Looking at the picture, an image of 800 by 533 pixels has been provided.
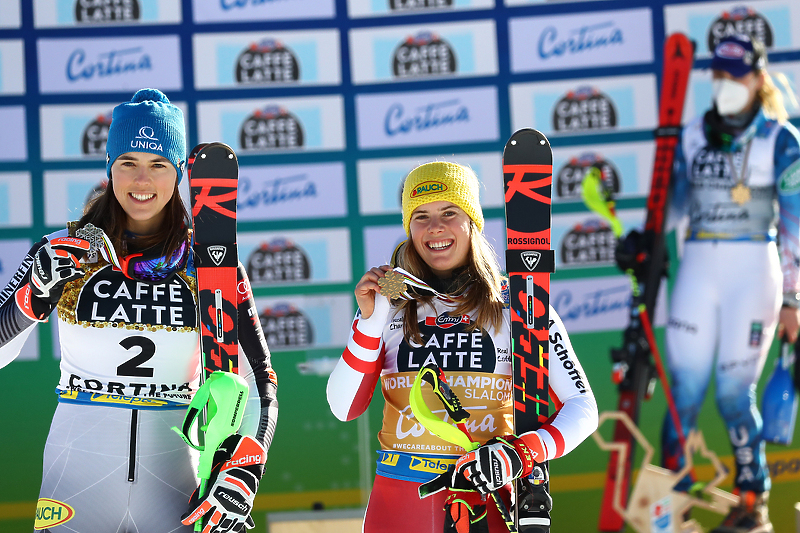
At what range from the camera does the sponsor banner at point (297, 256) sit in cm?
450

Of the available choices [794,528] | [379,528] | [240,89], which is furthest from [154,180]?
[794,528]

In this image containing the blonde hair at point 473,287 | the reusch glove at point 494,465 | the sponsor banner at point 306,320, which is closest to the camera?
the reusch glove at point 494,465

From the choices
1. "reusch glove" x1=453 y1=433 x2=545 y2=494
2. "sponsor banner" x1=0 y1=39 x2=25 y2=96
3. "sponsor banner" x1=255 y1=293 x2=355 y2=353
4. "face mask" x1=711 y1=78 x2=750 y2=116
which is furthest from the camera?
"sponsor banner" x1=0 y1=39 x2=25 y2=96

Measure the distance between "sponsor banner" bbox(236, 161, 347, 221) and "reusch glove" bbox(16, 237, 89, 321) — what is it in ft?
9.03

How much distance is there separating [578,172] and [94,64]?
9.79 feet

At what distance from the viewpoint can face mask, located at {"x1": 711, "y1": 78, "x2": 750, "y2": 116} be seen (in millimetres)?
3695

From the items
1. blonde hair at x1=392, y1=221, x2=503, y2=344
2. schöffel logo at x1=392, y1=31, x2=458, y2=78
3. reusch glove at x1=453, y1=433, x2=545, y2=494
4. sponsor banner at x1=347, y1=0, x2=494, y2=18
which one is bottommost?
reusch glove at x1=453, y1=433, x2=545, y2=494

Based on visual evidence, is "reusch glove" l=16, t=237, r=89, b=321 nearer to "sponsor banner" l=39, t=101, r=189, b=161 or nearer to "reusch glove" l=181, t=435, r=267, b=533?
"reusch glove" l=181, t=435, r=267, b=533

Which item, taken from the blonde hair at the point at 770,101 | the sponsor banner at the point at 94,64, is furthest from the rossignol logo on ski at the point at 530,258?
the sponsor banner at the point at 94,64

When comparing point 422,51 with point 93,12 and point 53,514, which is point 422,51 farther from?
point 53,514

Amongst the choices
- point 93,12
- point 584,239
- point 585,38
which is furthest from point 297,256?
point 585,38

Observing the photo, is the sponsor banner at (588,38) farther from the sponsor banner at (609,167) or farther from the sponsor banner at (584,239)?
the sponsor banner at (584,239)

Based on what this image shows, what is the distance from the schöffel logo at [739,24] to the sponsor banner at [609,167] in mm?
752

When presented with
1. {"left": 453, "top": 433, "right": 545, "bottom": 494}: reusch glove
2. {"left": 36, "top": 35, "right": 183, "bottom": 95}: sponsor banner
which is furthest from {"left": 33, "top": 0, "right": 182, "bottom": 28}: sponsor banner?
{"left": 453, "top": 433, "right": 545, "bottom": 494}: reusch glove
